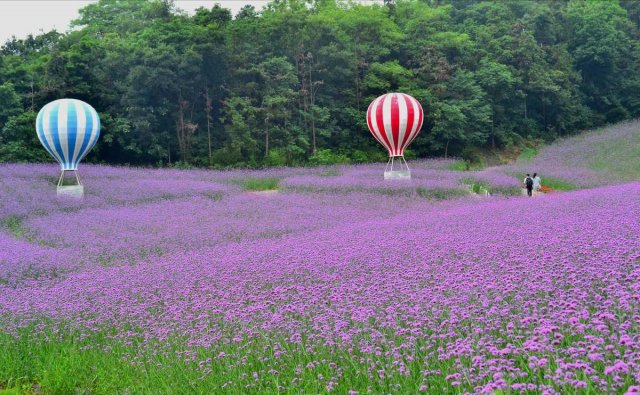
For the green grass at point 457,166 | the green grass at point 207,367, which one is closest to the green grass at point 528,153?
the green grass at point 457,166

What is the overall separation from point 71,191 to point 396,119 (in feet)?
39.2

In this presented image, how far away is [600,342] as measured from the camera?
3.61 meters

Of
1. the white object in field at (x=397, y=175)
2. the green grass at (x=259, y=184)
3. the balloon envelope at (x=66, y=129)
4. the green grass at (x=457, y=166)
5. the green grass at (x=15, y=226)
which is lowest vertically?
the green grass at (x=15, y=226)

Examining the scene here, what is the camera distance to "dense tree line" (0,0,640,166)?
31766 millimetres

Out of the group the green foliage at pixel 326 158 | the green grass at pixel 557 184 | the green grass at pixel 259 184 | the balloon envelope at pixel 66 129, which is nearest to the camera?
the balloon envelope at pixel 66 129

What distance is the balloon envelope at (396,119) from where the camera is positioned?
23.6 meters

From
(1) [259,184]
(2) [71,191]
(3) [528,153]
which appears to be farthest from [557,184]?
(2) [71,191]

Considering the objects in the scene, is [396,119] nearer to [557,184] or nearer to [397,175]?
[397,175]

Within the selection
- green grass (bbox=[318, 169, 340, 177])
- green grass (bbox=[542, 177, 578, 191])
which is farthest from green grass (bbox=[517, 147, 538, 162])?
green grass (bbox=[318, 169, 340, 177])

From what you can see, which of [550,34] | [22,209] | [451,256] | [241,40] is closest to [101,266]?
[451,256]

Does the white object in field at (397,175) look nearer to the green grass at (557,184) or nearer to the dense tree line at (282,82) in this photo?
the green grass at (557,184)

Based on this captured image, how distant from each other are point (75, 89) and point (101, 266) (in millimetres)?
24081

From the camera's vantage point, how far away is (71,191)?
65.6 ft

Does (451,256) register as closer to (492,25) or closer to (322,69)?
(322,69)
